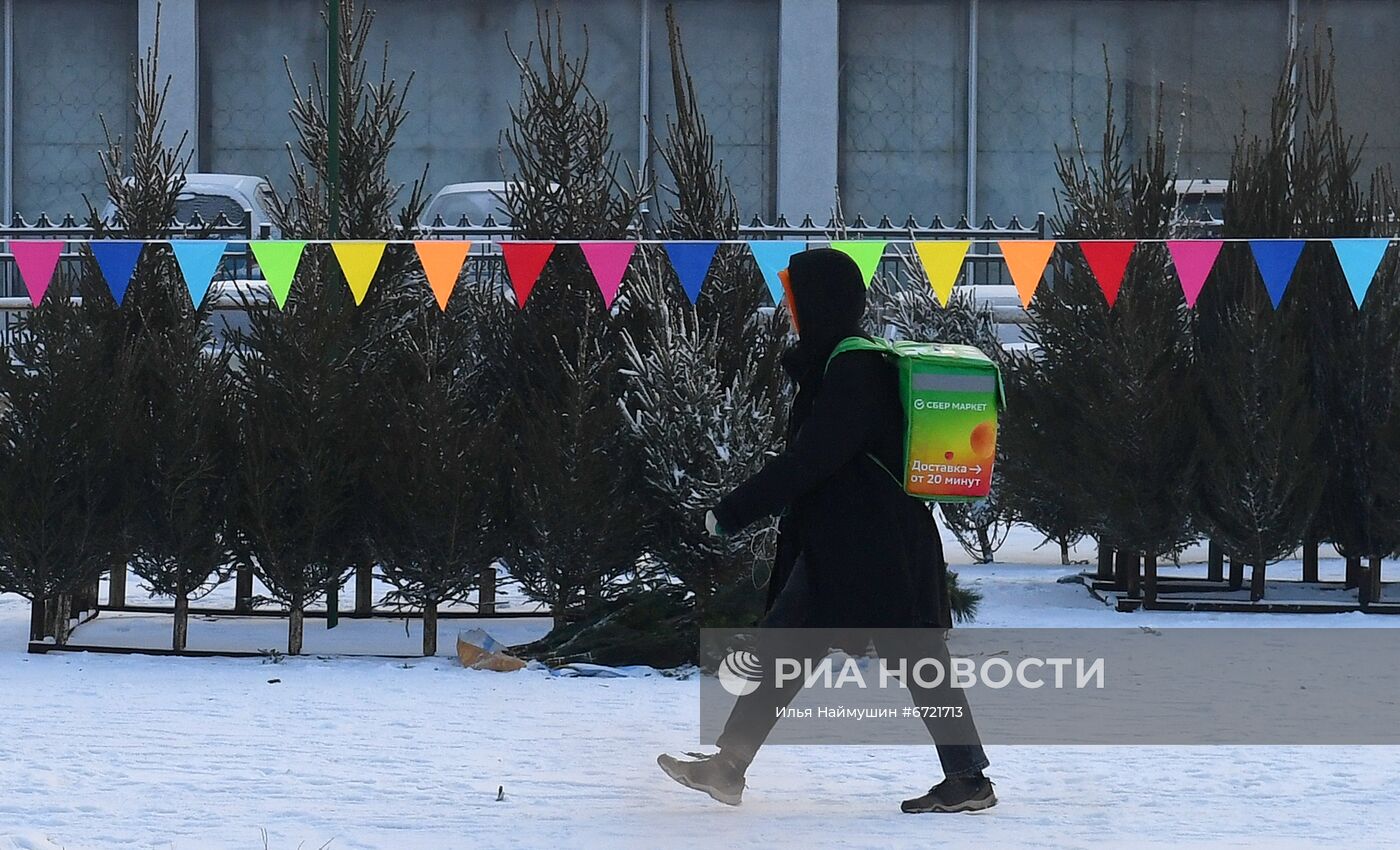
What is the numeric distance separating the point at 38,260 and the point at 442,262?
1951 millimetres

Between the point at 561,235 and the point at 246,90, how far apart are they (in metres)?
15.8

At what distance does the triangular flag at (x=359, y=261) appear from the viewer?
9.05 m

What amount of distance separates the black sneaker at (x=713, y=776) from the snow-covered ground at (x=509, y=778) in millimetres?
60

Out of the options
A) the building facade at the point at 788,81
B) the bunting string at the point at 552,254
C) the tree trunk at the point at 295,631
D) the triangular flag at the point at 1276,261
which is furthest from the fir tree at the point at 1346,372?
the building facade at the point at 788,81

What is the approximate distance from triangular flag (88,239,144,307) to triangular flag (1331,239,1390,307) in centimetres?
598

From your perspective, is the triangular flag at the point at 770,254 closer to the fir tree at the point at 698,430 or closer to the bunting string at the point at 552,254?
the bunting string at the point at 552,254

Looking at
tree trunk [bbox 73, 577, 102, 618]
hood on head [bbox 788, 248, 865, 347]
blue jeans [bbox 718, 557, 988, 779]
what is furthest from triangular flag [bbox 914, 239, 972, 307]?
tree trunk [bbox 73, 577, 102, 618]

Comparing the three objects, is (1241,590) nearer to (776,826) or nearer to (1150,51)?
(776,826)

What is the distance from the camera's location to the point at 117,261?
30.2 feet

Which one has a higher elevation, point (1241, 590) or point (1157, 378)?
point (1157, 378)

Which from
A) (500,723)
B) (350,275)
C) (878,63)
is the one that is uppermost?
(878,63)

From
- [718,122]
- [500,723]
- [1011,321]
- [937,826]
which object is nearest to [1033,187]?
[718,122]

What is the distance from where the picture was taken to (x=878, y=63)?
24.2 m

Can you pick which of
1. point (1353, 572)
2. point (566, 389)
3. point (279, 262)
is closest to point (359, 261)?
point (279, 262)
